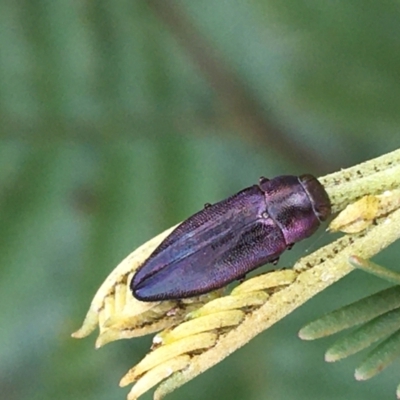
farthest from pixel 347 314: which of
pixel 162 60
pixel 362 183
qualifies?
pixel 162 60

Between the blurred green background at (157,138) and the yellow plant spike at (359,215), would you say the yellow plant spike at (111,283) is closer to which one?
the yellow plant spike at (359,215)

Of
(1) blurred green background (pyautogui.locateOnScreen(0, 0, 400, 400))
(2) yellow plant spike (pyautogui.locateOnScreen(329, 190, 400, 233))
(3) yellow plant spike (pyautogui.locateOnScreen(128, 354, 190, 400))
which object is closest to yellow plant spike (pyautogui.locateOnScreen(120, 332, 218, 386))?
(3) yellow plant spike (pyautogui.locateOnScreen(128, 354, 190, 400))

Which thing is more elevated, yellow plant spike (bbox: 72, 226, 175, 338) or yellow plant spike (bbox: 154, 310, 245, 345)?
yellow plant spike (bbox: 72, 226, 175, 338)

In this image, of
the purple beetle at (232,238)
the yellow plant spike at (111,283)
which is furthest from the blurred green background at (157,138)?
the yellow plant spike at (111,283)

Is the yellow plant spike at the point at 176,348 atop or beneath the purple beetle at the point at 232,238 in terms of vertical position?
beneath

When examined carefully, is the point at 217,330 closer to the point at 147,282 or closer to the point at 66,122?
the point at 147,282

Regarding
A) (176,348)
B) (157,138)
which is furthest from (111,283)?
(157,138)

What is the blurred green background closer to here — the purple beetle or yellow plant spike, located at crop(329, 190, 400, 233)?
the purple beetle
